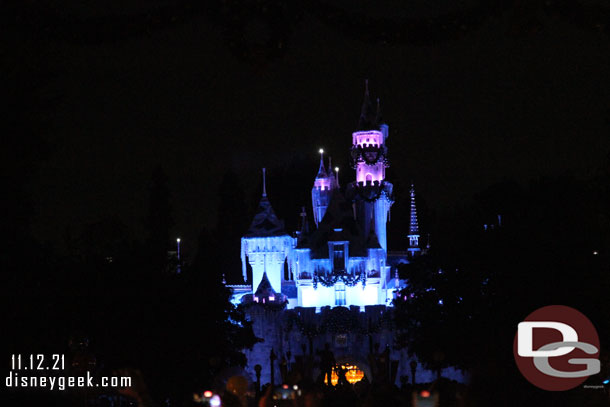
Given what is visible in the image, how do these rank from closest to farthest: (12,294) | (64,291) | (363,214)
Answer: (12,294) < (64,291) < (363,214)

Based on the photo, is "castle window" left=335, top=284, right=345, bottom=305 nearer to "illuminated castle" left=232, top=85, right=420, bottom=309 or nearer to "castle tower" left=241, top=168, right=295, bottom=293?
"illuminated castle" left=232, top=85, right=420, bottom=309

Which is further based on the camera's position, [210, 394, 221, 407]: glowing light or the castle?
the castle

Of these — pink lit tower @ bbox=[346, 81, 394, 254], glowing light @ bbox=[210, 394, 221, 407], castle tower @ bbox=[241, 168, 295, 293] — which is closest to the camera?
glowing light @ bbox=[210, 394, 221, 407]

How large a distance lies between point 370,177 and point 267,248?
9.49 meters

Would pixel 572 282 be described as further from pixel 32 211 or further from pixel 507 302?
pixel 32 211

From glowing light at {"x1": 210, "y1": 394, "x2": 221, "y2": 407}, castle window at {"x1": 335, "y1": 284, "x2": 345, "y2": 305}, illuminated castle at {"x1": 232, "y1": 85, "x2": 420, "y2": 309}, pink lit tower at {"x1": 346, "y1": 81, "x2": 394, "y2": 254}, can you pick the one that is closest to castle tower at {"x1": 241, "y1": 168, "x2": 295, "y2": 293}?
illuminated castle at {"x1": 232, "y1": 85, "x2": 420, "y2": 309}

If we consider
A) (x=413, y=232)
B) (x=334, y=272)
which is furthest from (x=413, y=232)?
(x=334, y=272)

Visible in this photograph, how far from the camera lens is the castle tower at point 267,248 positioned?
2788 inches

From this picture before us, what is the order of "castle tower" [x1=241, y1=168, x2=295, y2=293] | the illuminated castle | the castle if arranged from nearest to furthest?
1. the castle
2. the illuminated castle
3. "castle tower" [x1=241, y1=168, x2=295, y2=293]

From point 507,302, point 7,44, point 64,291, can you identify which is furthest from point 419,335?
point 7,44

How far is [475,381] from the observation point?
13.0m

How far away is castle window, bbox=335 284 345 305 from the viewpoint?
67438 mm

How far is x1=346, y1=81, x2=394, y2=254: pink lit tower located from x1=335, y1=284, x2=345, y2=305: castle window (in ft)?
17.8

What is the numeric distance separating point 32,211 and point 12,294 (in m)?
1.87
